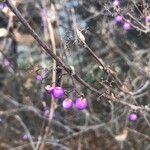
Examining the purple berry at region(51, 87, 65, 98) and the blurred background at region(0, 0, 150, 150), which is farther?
the blurred background at region(0, 0, 150, 150)

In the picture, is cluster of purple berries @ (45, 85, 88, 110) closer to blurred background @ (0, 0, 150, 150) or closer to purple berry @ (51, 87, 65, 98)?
purple berry @ (51, 87, 65, 98)

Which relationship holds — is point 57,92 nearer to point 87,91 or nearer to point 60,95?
point 60,95

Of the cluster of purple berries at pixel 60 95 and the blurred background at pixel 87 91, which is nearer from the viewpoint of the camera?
the cluster of purple berries at pixel 60 95

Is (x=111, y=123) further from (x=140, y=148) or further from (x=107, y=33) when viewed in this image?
(x=107, y=33)

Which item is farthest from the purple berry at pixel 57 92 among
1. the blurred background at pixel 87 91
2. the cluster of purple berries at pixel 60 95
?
the blurred background at pixel 87 91

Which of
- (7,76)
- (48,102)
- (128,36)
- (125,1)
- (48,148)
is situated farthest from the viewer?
(7,76)

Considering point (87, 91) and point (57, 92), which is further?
point (87, 91)

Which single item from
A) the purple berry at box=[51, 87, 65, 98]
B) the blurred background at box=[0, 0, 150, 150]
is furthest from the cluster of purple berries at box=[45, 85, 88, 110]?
the blurred background at box=[0, 0, 150, 150]

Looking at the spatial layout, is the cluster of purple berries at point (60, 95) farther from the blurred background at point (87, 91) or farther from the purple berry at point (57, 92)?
the blurred background at point (87, 91)

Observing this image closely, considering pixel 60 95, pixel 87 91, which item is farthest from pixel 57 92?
pixel 87 91

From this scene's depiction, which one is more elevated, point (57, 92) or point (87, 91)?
point (87, 91)

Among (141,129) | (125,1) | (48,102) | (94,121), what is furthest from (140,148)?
(125,1)
